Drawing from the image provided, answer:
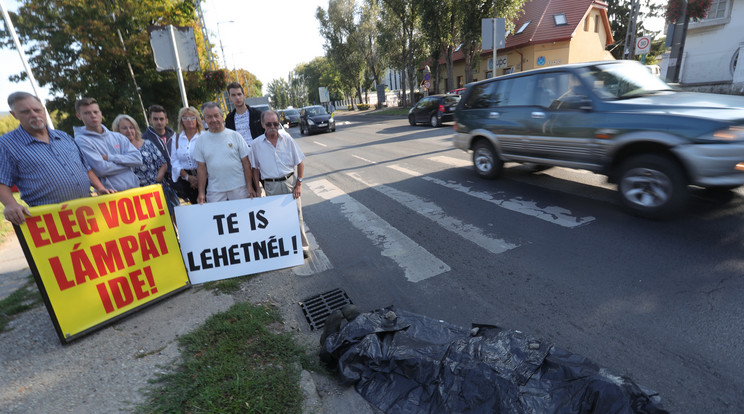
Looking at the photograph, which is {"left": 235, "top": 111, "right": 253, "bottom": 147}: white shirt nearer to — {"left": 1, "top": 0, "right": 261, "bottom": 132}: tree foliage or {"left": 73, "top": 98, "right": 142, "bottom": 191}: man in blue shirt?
{"left": 73, "top": 98, "right": 142, "bottom": 191}: man in blue shirt

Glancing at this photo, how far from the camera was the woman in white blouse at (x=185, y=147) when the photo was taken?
4863 mm

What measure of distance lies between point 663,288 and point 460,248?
1.95 metres

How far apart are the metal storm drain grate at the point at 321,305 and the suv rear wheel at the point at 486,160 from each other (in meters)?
4.64

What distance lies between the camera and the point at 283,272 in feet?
14.3

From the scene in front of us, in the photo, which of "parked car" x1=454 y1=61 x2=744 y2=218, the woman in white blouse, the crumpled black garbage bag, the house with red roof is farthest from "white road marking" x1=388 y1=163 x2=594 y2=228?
the house with red roof

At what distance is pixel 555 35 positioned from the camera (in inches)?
1148

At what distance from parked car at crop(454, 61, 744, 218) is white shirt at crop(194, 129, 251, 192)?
4.61 metres

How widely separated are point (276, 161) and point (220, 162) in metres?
0.62

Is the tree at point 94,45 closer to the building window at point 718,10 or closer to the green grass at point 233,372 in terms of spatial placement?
the green grass at point 233,372

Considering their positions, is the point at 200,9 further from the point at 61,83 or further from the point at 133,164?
the point at 133,164

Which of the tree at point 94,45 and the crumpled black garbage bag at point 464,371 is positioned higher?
the tree at point 94,45

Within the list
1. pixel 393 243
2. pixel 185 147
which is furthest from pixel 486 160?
pixel 185 147

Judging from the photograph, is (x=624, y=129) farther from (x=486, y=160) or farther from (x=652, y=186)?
(x=486, y=160)

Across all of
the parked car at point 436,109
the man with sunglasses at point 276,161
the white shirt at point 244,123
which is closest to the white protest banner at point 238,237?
the man with sunglasses at point 276,161
